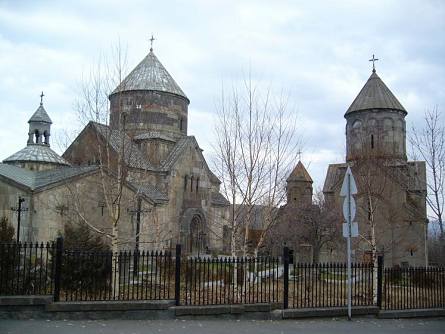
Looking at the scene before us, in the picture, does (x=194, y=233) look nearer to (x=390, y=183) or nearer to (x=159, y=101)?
(x=159, y=101)

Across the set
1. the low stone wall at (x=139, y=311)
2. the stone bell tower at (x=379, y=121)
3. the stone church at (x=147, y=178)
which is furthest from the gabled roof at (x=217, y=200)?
the low stone wall at (x=139, y=311)

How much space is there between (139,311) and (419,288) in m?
8.56

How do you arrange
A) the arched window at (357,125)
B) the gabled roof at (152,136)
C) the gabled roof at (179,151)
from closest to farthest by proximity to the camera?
the gabled roof at (179,151), the gabled roof at (152,136), the arched window at (357,125)

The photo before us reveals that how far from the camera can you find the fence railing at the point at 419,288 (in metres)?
12.9

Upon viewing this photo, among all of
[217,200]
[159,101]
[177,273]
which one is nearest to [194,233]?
[217,200]

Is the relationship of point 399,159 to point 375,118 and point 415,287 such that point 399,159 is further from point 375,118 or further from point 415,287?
point 415,287

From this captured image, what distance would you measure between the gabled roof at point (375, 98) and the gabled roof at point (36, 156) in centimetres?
2349

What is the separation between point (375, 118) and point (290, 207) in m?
10.5

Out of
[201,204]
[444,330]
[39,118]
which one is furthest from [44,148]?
[444,330]

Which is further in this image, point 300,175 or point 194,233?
point 300,175

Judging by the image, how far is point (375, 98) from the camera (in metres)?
38.7

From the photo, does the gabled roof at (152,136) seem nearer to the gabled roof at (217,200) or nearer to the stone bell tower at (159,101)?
the stone bell tower at (159,101)

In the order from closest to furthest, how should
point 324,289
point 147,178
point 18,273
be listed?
point 18,273, point 324,289, point 147,178

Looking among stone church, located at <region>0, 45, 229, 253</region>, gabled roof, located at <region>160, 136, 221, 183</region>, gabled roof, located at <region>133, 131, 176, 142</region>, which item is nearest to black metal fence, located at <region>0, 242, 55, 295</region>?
stone church, located at <region>0, 45, 229, 253</region>
